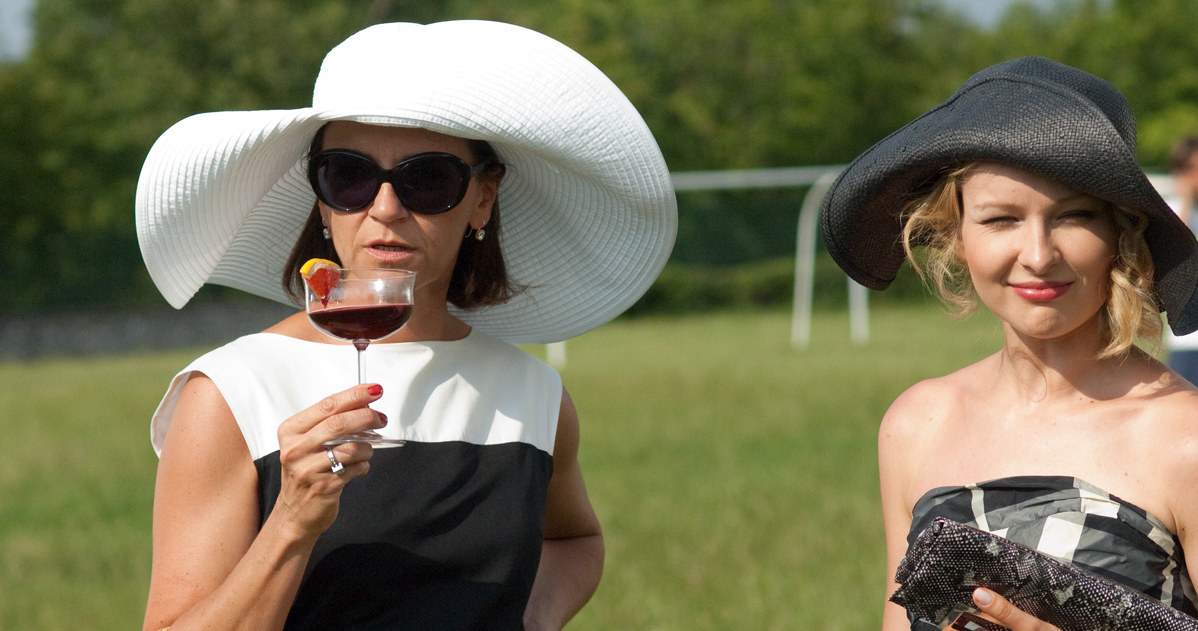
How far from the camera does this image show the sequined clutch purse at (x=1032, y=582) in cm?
226

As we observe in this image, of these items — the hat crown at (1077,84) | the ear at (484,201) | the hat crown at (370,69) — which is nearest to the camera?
the hat crown at (1077,84)

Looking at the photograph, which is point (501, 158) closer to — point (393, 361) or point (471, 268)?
point (471, 268)

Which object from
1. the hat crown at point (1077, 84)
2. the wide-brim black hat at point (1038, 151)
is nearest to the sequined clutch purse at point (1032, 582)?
the wide-brim black hat at point (1038, 151)

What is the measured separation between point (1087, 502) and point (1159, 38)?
166 feet

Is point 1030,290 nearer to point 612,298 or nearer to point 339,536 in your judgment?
point 612,298

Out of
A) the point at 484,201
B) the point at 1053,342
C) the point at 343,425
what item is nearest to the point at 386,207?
the point at 484,201

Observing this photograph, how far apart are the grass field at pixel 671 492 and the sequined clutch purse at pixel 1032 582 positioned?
91cm

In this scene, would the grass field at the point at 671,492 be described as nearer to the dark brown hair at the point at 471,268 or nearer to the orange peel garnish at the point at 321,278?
the dark brown hair at the point at 471,268

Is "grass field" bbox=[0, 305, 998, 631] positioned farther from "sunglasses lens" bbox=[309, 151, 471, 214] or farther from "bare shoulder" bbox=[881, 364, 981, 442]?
"sunglasses lens" bbox=[309, 151, 471, 214]

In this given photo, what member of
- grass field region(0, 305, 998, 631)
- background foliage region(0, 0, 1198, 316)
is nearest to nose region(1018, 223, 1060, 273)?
grass field region(0, 305, 998, 631)

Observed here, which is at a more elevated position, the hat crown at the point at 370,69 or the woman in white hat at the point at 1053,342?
the hat crown at the point at 370,69

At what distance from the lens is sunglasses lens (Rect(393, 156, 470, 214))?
110 inches

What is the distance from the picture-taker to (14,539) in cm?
907

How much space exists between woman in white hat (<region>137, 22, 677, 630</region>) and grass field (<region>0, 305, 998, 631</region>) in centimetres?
107
